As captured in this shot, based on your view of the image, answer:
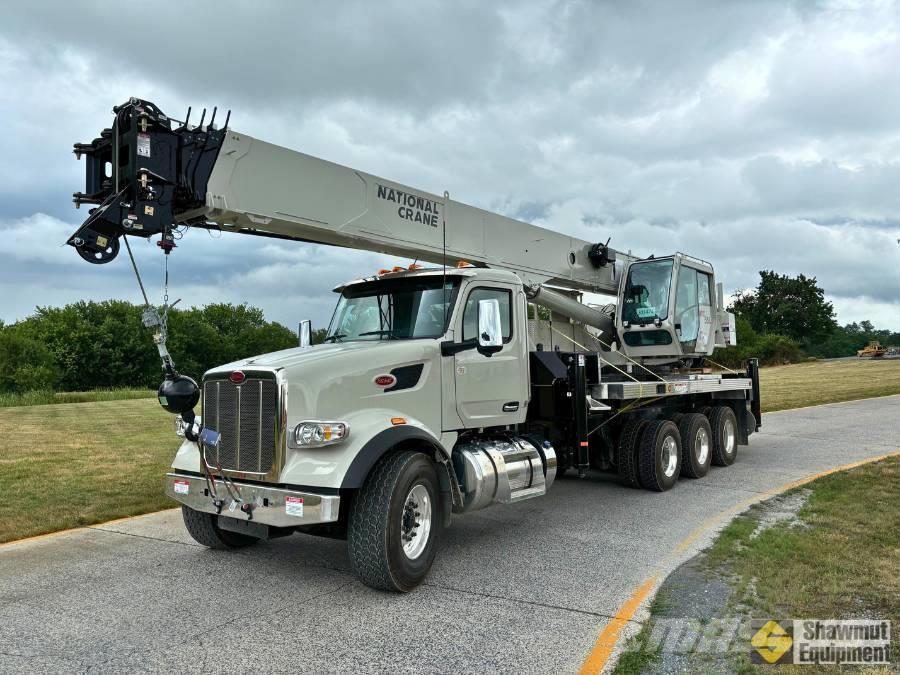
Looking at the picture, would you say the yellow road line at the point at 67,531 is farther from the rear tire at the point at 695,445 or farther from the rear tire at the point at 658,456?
the rear tire at the point at 695,445

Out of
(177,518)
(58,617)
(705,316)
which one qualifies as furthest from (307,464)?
(705,316)

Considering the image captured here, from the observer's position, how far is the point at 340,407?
213 inches

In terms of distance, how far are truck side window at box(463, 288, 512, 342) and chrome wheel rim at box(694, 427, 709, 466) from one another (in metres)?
4.82

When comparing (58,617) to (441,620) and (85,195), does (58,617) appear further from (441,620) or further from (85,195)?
(85,195)

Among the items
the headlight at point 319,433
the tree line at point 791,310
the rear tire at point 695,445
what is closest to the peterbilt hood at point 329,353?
the headlight at point 319,433

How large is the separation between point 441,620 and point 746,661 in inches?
76.3

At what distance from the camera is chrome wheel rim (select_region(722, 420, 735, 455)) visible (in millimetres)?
11418

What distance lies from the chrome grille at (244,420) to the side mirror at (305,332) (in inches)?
71.1

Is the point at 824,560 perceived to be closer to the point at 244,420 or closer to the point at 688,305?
the point at 244,420

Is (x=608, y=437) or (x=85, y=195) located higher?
(x=85, y=195)

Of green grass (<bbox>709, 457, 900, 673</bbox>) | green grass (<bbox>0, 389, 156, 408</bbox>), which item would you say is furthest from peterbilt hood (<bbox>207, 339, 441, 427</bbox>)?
green grass (<bbox>0, 389, 156, 408</bbox>)

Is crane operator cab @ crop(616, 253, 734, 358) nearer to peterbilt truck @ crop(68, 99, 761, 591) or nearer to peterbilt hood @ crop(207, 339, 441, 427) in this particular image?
peterbilt truck @ crop(68, 99, 761, 591)

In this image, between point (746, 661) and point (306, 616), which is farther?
point (306, 616)

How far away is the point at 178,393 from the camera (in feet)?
17.6
